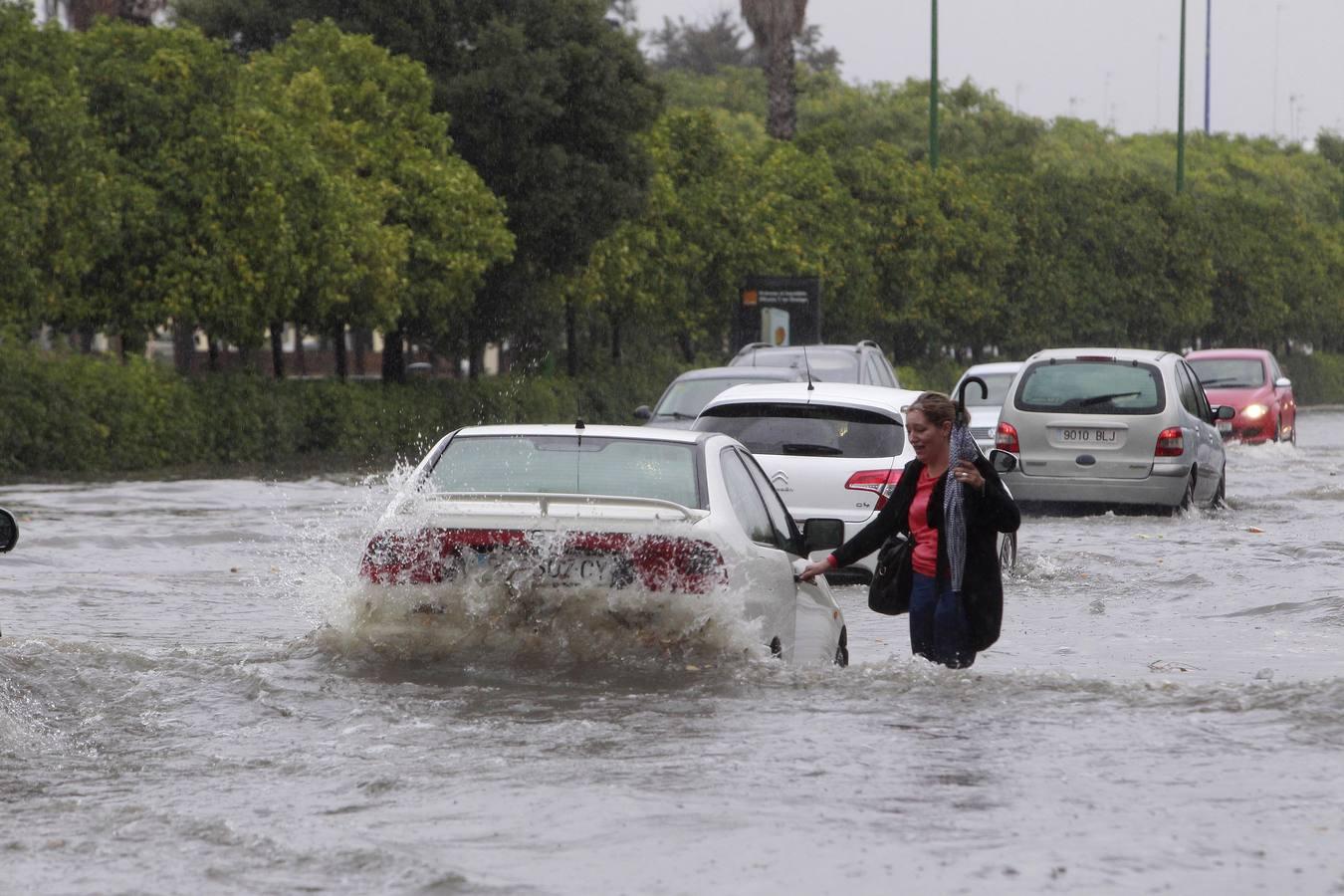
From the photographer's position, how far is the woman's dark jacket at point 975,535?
895 centimetres

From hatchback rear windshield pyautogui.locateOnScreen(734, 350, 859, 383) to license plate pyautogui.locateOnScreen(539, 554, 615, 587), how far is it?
51.1ft

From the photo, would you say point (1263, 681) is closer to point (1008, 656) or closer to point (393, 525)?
point (1008, 656)

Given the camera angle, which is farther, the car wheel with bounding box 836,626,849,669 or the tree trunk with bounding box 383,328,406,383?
the tree trunk with bounding box 383,328,406,383

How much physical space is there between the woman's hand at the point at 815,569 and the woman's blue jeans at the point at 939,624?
352mm

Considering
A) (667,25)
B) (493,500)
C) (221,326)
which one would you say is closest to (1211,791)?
(493,500)

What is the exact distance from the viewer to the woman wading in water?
8938 mm

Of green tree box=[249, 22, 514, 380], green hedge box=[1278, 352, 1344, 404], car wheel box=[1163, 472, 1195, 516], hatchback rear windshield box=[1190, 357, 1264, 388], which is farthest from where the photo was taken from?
green hedge box=[1278, 352, 1344, 404]

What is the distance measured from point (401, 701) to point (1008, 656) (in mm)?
4159

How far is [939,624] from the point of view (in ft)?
29.9

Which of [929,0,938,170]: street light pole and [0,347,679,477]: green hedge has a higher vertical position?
[929,0,938,170]: street light pole

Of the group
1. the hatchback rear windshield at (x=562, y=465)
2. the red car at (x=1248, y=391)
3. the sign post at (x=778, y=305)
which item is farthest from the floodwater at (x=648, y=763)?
the sign post at (x=778, y=305)

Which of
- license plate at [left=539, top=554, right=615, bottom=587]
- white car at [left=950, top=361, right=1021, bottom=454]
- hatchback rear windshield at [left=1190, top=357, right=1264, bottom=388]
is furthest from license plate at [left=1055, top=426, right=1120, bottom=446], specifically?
hatchback rear windshield at [left=1190, top=357, right=1264, bottom=388]

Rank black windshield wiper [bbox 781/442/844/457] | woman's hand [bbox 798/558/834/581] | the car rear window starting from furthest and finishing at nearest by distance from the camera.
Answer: the car rear window → black windshield wiper [bbox 781/442/844/457] → woman's hand [bbox 798/558/834/581]

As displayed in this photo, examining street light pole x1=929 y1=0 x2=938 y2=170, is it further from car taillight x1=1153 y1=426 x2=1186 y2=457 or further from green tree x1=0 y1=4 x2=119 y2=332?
car taillight x1=1153 y1=426 x2=1186 y2=457
